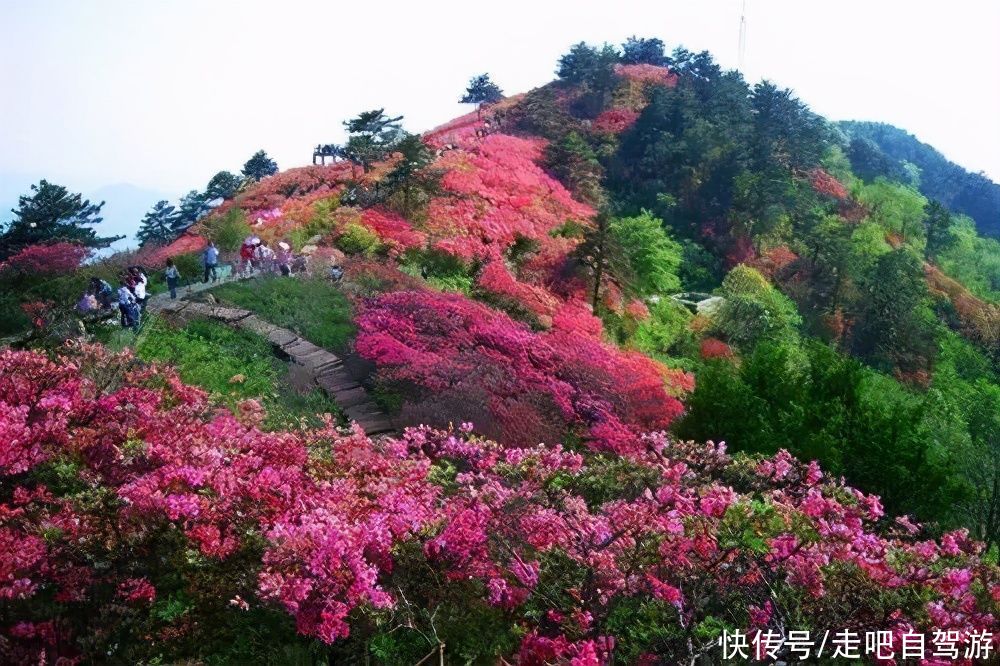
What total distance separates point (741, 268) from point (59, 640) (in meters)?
20.4

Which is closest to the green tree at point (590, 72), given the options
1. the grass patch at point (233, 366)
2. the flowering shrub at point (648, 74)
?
the flowering shrub at point (648, 74)

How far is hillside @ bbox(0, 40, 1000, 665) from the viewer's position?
4910mm

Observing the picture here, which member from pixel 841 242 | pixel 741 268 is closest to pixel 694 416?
pixel 741 268

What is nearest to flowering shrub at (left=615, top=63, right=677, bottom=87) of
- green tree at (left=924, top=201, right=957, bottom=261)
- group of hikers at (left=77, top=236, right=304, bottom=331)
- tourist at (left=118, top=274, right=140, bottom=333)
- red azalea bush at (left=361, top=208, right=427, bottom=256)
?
green tree at (left=924, top=201, right=957, bottom=261)

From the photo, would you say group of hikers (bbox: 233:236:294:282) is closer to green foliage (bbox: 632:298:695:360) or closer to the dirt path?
the dirt path

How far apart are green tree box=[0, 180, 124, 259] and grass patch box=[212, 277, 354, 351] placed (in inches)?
309

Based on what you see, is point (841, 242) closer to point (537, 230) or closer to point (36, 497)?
point (537, 230)

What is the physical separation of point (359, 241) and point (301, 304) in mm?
4183

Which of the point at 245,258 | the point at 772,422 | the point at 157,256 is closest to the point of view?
the point at 772,422

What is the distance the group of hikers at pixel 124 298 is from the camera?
11312 mm

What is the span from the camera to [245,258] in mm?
15406

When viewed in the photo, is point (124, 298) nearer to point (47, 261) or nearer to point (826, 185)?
point (47, 261)

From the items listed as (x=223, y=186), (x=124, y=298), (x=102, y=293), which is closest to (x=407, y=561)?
(x=124, y=298)

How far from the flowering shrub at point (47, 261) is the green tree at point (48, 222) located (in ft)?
13.7
